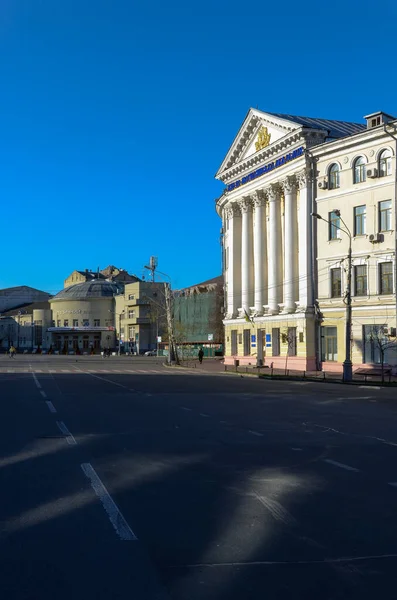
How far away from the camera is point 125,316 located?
132000 millimetres

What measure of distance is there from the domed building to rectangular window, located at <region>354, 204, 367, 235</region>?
10007cm

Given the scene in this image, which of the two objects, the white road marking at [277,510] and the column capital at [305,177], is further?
the column capital at [305,177]

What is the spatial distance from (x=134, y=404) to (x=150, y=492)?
1334 cm

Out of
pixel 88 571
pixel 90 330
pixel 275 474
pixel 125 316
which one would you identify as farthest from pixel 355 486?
pixel 90 330

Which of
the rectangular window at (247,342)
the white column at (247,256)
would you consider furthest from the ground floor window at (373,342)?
the rectangular window at (247,342)

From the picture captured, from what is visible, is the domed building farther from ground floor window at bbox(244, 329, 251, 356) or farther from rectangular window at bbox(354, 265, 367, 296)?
rectangular window at bbox(354, 265, 367, 296)

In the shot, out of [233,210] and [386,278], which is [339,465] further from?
[233,210]

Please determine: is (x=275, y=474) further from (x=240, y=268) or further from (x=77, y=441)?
(x=240, y=268)

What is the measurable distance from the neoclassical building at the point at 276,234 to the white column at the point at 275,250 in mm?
80

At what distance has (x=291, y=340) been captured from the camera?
5094 centimetres

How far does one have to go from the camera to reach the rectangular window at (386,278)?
139ft

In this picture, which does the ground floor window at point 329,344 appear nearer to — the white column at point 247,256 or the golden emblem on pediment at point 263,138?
the white column at point 247,256

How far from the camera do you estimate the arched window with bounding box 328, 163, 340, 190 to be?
4643 centimetres

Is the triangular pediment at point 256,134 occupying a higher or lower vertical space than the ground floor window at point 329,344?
higher
